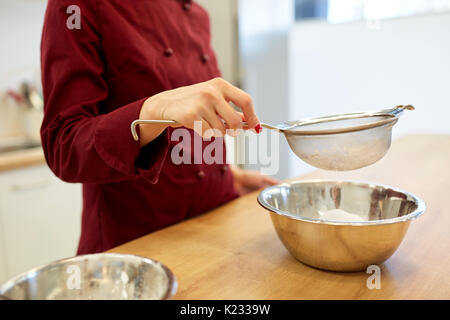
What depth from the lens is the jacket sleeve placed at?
2.22ft

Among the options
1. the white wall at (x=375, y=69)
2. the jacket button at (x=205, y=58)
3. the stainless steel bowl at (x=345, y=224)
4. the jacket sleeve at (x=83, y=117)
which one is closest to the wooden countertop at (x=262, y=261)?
the stainless steel bowl at (x=345, y=224)

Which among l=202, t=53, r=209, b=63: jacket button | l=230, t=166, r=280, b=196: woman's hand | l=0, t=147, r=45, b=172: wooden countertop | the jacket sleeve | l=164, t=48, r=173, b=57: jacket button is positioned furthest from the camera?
l=0, t=147, r=45, b=172: wooden countertop

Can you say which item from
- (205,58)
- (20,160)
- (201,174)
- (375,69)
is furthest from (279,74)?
(201,174)

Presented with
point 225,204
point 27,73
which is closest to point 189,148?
point 225,204

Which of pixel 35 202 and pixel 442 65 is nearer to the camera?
pixel 35 202

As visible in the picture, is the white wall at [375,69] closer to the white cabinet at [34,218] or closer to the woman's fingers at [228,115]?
the white cabinet at [34,218]

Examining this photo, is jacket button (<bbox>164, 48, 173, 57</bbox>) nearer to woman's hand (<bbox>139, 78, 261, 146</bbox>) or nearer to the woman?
the woman

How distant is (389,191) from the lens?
2.39 ft

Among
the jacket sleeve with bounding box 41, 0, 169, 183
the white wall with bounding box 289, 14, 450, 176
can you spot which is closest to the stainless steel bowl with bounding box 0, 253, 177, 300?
the jacket sleeve with bounding box 41, 0, 169, 183

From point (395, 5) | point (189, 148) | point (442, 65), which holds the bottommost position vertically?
point (189, 148)

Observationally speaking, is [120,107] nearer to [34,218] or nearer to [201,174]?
[201,174]

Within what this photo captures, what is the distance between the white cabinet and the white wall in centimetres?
139

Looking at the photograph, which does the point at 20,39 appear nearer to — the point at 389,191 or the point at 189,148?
the point at 189,148
